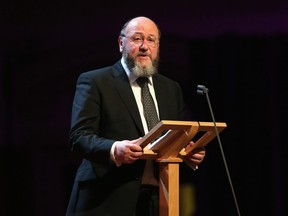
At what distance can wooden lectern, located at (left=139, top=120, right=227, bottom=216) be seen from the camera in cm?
235

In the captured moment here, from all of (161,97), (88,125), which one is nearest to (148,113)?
(161,97)

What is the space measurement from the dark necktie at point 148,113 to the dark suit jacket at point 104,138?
38 millimetres

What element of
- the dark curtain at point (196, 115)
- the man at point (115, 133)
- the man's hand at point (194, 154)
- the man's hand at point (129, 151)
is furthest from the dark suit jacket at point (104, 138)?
the dark curtain at point (196, 115)

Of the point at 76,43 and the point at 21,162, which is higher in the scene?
the point at 76,43

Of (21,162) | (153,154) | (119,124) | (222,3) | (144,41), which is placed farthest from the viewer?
(222,3)

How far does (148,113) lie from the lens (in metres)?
2.76

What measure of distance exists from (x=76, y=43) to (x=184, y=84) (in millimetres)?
876

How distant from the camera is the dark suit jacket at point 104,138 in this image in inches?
103

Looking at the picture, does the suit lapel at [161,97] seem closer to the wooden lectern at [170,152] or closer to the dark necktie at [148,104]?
the dark necktie at [148,104]

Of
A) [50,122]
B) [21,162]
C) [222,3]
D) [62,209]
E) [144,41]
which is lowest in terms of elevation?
[62,209]

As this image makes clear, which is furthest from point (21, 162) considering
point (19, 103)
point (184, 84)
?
point (184, 84)

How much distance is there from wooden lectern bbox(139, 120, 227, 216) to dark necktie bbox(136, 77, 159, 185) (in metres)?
0.16

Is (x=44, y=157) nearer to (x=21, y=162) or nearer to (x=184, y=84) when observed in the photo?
(x=21, y=162)

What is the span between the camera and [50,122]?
4359 millimetres
